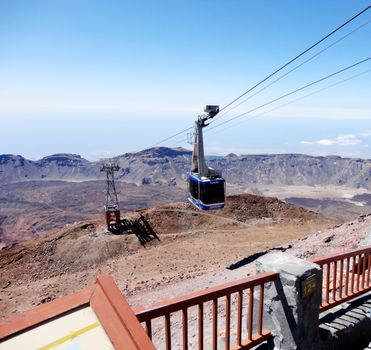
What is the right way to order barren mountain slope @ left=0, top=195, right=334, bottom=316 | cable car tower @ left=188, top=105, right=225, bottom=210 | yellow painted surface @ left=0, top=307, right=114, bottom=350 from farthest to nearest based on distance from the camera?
barren mountain slope @ left=0, top=195, right=334, bottom=316, cable car tower @ left=188, top=105, right=225, bottom=210, yellow painted surface @ left=0, top=307, right=114, bottom=350

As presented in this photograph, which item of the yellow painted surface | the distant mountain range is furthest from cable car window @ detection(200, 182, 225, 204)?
the distant mountain range

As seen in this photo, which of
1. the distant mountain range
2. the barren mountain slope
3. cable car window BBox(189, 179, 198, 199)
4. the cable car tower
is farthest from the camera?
the distant mountain range

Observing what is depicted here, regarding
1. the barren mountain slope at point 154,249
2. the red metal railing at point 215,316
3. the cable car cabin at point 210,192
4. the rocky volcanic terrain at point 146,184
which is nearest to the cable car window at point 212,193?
the cable car cabin at point 210,192

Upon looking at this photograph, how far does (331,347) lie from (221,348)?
78.0 inches

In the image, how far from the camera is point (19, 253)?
27.3 metres

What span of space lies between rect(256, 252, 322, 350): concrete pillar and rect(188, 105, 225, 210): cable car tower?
49.2 ft

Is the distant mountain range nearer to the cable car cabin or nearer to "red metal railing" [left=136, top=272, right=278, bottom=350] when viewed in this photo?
the cable car cabin

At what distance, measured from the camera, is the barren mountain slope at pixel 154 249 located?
20578 mm

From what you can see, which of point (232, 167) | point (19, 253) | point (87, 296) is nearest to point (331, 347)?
point (87, 296)

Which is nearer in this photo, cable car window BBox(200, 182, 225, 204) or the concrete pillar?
the concrete pillar

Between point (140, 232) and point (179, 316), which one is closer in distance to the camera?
point (179, 316)

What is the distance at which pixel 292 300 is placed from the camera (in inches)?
200

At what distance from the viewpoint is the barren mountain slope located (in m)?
20.6

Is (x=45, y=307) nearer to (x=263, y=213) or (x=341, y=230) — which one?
(x=341, y=230)
